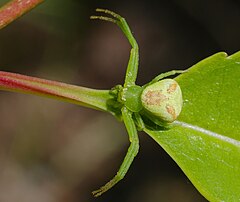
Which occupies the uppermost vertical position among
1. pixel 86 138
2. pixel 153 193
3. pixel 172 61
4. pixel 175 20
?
pixel 175 20

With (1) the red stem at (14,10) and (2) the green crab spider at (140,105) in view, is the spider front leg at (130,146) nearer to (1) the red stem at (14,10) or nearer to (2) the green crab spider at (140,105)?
(2) the green crab spider at (140,105)

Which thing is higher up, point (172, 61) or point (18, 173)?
point (172, 61)

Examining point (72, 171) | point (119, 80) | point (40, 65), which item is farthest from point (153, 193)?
point (40, 65)

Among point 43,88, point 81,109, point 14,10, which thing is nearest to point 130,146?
point 43,88

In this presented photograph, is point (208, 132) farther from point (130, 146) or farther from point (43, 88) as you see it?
point (43, 88)

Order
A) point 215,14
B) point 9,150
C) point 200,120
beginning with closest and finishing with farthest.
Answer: point 200,120, point 9,150, point 215,14

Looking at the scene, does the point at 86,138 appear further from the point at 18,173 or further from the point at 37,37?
the point at 37,37

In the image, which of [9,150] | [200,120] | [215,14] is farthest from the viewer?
[215,14]
